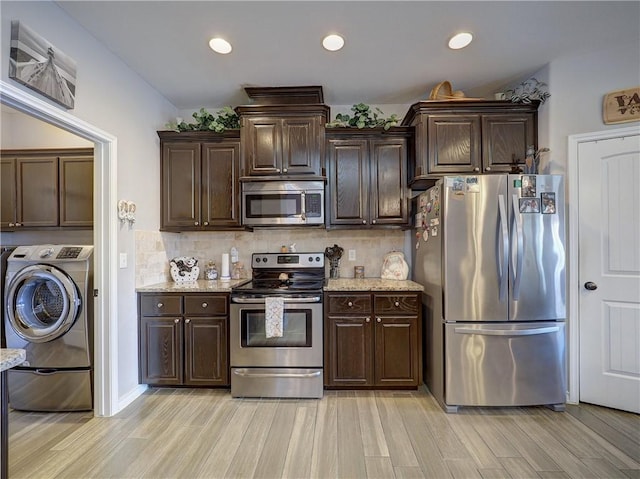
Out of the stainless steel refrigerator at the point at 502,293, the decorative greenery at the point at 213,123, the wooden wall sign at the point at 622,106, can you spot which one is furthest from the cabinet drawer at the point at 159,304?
the wooden wall sign at the point at 622,106

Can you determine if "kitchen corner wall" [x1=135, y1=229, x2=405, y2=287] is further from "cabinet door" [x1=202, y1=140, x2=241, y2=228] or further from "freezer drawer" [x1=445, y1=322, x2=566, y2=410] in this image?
"freezer drawer" [x1=445, y1=322, x2=566, y2=410]

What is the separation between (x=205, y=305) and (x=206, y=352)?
0.41 m

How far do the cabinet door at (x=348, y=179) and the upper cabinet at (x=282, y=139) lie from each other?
0.61 feet

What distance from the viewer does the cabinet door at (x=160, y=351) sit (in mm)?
2701

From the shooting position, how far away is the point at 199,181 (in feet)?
10.2

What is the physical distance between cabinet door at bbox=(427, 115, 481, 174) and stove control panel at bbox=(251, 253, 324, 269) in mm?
1396

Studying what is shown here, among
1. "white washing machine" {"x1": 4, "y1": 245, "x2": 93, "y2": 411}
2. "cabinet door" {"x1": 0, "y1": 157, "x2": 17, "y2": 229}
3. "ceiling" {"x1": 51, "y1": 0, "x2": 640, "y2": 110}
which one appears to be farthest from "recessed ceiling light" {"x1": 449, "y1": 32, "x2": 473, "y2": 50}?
"cabinet door" {"x1": 0, "y1": 157, "x2": 17, "y2": 229}

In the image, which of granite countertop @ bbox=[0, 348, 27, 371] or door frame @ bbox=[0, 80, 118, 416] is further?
door frame @ bbox=[0, 80, 118, 416]

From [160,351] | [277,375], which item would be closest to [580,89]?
[277,375]

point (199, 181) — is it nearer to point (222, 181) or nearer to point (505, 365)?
point (222, 181)

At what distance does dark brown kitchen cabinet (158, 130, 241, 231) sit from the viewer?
3086 millimetres

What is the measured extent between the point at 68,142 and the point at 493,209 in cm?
379

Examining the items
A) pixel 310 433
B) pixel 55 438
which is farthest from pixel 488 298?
pixel 55 438

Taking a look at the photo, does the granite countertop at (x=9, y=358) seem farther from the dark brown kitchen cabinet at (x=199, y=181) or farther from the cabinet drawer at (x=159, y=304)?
the dark brown kitchen cabinet at (x=199, y=181)
